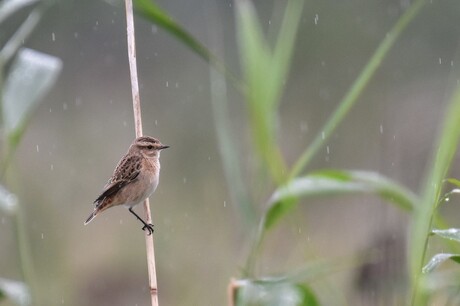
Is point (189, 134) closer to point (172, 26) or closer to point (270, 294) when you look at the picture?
point (172, 26)

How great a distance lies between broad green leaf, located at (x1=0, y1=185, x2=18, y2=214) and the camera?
2.29 m

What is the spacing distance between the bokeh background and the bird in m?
1.71

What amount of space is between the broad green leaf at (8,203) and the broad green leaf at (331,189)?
82 cm

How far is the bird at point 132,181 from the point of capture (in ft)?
14.1

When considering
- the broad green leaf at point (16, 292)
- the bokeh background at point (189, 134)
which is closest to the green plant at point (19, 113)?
the broad green leaf at point (16, 292)

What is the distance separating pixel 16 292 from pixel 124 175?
2.00 m

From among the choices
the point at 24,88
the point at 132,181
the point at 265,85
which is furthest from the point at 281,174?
the point at 132,181

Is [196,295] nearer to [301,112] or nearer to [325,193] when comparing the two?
[301,112]

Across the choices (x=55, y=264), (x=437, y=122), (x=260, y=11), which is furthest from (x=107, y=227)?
(x=260, y=11)

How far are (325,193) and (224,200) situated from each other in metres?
5.87

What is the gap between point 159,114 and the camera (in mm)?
10453

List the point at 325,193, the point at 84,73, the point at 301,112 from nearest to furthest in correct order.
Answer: the point at 325,193 < the point at 301,112 < the point at 84,73

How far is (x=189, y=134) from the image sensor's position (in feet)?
33.3

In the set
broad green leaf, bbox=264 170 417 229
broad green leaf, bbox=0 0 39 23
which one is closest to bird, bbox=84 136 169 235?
broad green leaf, bbox=264 170 417 229
